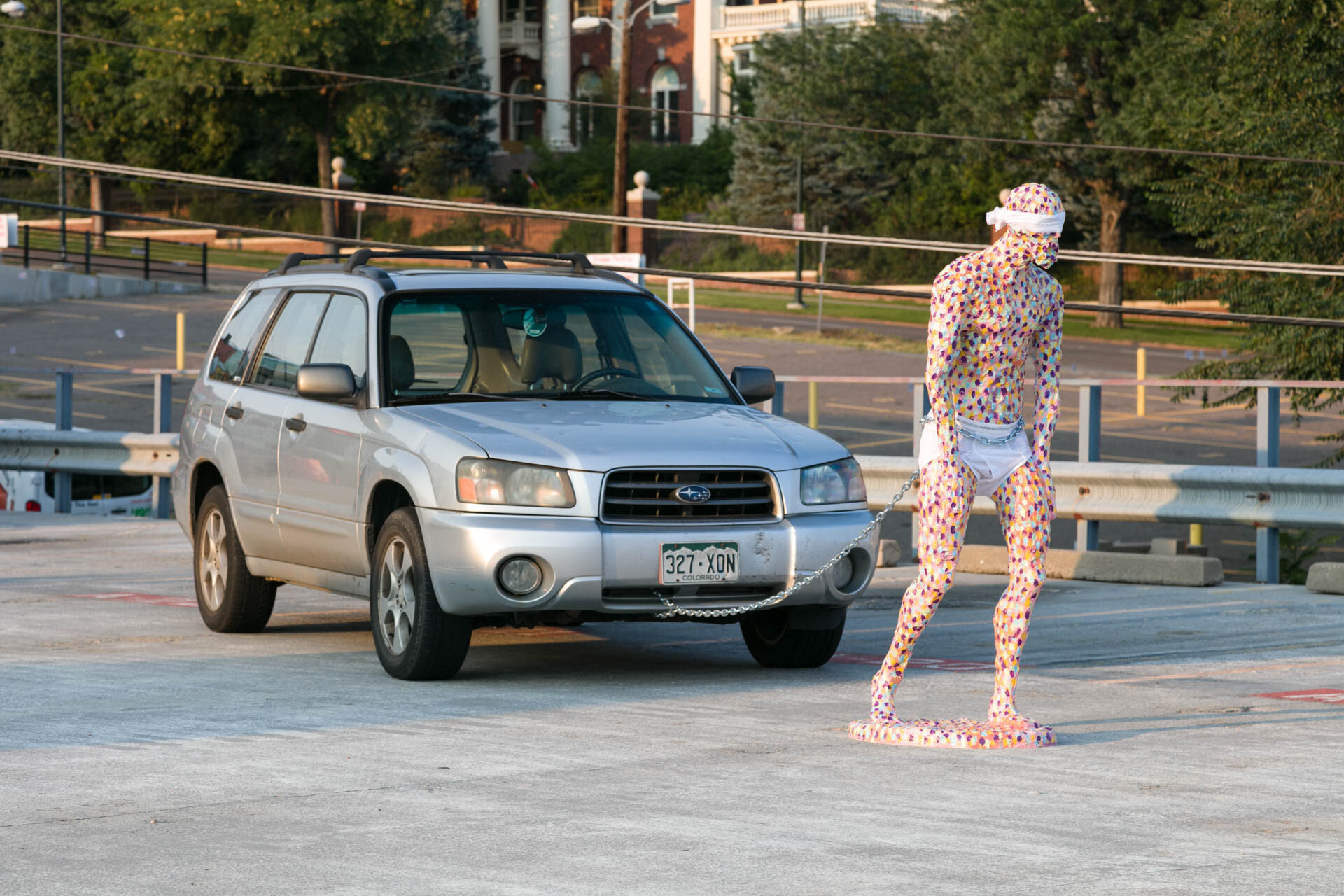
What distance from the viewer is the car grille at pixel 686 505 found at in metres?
8.01

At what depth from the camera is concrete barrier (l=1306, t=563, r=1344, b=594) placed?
38.0 ft

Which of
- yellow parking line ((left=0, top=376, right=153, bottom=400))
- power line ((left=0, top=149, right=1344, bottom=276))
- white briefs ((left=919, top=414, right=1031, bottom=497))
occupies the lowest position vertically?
yellow parking line ((left=0, top=376, right=153, bottom=400))

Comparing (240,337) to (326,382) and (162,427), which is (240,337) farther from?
(162,427)

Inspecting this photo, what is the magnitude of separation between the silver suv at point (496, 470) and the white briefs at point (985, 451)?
142 cm

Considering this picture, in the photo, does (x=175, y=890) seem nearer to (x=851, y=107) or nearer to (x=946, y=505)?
(x=946, y=505)

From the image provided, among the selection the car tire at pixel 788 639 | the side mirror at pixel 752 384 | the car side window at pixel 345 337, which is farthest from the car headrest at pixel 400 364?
the car tire at pixel 788 639

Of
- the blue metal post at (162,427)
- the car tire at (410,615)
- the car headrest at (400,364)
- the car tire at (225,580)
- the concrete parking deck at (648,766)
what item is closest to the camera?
the concrete parking deck at (648,766)

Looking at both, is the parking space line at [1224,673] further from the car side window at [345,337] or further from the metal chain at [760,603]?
the car side window at [345,337]

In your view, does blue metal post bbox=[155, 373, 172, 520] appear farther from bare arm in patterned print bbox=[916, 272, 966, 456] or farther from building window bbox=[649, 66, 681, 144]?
building window bbox=[649, 66, 681, 144]

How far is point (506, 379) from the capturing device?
898 cm

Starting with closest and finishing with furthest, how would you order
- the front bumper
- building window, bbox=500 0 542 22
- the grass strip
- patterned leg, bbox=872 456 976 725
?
patterned leg, bbox=872 456 976 725 → the front bumper → the grass strip → building window, bbox=500 0 542 22

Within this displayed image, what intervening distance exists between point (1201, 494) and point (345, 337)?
18.7 ft

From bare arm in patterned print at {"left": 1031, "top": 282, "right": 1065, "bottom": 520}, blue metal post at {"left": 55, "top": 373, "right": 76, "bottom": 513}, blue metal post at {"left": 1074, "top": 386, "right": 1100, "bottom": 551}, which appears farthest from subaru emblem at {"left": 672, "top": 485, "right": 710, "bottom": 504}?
blue metal post at {"left": 55, "top": 373, "right": 76, "bottom": 513}

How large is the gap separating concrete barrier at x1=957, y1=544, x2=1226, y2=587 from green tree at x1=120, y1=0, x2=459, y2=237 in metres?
50.4
